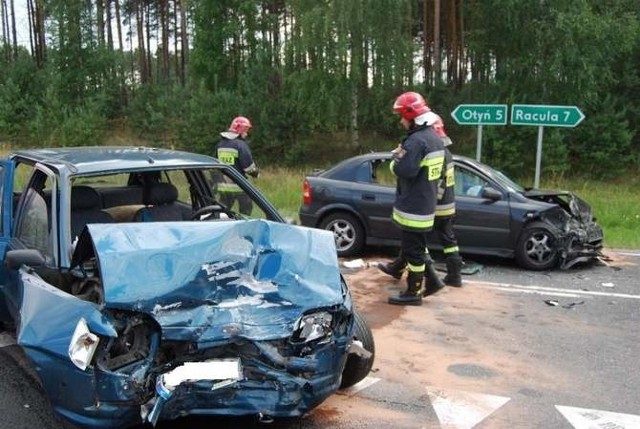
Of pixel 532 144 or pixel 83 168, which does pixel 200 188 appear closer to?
pixel 83 168

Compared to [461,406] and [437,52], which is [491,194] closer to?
[461,406]

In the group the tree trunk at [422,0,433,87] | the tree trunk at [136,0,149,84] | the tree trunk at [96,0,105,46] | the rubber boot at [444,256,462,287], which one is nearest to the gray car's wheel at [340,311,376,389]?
the rubber boot at [444,256,462,287]

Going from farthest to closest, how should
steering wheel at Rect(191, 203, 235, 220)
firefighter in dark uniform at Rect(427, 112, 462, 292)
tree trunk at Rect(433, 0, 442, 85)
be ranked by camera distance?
1. tree trunk at Rect(433, 0, 442, 85)
2. firefighter in dark uniform at Rect(427, 112, 462, 292)
3. steering wheel at Rect(191, 203, 235, 220)

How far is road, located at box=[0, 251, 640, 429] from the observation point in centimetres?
391

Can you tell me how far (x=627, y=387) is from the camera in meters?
4.44

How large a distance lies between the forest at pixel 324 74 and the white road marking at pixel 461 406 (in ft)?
53.1

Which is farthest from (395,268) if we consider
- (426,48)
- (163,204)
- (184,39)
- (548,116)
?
(184,39)

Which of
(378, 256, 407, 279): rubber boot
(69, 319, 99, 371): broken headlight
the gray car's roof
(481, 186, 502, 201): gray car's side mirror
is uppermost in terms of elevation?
the gray car's roof

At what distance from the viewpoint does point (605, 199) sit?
15.0m

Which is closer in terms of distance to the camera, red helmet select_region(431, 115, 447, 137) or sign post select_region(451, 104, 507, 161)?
red helmet select_region(431, 115, 447, 137)

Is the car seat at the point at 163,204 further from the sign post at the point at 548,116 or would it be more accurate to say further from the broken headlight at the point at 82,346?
the sign post at the point at 548,116

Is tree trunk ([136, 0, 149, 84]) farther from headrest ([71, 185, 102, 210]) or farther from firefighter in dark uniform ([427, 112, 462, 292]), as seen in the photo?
headrest ([71, 185, 102, 210])

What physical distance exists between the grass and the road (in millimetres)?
3301

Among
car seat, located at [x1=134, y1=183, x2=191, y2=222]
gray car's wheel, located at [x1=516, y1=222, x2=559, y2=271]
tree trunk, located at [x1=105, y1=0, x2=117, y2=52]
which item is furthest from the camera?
tree trunk, located at [x1=105, y1=0, x2=117, y2=52]
